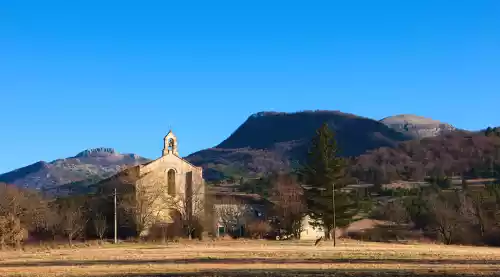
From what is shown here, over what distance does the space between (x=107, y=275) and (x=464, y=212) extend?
62.3 metres

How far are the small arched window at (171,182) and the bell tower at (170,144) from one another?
7.28 ft

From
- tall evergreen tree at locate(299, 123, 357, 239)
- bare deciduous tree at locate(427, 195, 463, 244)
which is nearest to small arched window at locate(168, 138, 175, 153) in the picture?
tall evergreen tree at locate(299, 123, 357, 239)

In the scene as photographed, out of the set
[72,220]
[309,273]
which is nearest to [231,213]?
[72,220]

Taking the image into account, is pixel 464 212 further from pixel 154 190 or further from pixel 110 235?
pixel 110 235

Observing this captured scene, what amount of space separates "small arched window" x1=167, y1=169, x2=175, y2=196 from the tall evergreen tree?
14759 mm

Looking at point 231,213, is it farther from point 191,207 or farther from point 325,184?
point 325,184

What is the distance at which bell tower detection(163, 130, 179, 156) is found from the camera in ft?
235

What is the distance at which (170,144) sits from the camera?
72125 mm

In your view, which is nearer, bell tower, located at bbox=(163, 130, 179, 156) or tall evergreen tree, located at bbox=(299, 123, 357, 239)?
tall evergreen tree, located at bbox=(299, 123, 357, 239)

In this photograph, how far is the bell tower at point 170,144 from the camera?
71.5m

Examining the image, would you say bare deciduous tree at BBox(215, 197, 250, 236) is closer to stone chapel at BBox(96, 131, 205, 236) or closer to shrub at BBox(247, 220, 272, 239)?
stone chapel at BBox(96, 131, 205, 236)

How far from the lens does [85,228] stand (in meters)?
66.1

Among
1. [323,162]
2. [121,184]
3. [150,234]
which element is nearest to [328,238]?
[323,162]

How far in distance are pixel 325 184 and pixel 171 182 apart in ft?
59.4
